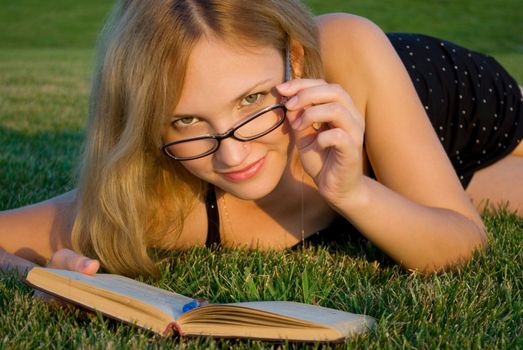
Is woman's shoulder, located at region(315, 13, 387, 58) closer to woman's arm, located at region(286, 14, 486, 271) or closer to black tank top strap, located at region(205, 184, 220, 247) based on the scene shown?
woman's arm, located at region(286, 14, 486, 271)

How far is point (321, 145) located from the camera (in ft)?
7.66

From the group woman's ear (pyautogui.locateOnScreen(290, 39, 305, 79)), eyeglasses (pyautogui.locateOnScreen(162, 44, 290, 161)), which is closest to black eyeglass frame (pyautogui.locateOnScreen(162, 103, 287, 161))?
eyeglasses (pyautogui.locateOnScreen(162, 44, 290, 161))

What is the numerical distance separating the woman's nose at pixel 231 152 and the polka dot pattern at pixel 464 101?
147cm

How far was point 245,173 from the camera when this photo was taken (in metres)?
2.70

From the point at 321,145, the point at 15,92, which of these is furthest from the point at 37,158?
the point at 15,92

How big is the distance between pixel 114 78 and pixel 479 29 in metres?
25.8

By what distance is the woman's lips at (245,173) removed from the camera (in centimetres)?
269

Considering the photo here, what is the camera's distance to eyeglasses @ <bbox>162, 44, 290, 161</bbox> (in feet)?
8.41

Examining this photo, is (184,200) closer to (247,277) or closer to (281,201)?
(281,201)

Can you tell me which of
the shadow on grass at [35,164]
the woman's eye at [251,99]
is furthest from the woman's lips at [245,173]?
the shadow on grass at [35,164]

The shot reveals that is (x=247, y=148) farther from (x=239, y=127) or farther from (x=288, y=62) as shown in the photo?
(x=288, y=62)

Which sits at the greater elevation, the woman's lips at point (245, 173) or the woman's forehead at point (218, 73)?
the woman's forehead at point (218, 73)

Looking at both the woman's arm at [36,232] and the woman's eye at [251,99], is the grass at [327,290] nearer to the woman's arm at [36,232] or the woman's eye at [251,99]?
the woman's arm at [36,232]

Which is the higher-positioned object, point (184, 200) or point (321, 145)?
point (321, 145)
